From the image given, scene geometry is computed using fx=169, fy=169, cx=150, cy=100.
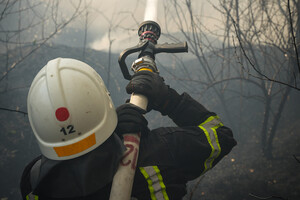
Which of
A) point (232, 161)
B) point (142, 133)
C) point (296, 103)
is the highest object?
point (142, 133)

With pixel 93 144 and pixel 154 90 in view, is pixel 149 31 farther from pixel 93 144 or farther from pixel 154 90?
pixel 93 144

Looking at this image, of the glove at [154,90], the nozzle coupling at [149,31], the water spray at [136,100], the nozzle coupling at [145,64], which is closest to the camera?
the water spray at [136,100]

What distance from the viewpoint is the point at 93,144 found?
951 millimetres

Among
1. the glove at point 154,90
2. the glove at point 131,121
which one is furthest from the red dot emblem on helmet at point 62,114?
the glove at point 154,90

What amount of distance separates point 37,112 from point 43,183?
37cm

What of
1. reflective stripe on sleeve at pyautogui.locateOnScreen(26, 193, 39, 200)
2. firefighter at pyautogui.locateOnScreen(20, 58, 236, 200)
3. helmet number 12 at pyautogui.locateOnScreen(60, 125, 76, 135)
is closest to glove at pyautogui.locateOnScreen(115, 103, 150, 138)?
firefighter at pyautogui.locateOnScreen(20, 58, 236, 200)

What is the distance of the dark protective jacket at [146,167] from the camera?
84 centimetres

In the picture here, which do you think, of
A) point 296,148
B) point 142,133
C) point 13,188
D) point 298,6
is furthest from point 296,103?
point 13,188

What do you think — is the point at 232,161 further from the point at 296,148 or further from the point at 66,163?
the point at 66,163

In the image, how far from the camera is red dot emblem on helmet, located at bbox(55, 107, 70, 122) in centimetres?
90

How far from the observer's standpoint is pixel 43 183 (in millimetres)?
843

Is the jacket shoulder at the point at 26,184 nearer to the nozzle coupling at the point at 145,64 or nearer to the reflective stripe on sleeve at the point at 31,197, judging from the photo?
the reflective stripe on sleeve at the point at 31,197

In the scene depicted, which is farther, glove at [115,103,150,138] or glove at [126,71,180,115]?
glove at [126,71,180,115]

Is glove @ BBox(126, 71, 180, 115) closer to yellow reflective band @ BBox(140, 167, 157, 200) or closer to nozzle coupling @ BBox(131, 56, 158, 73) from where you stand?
nozzle coupling @ BBox(131, 56, 158, 73)
